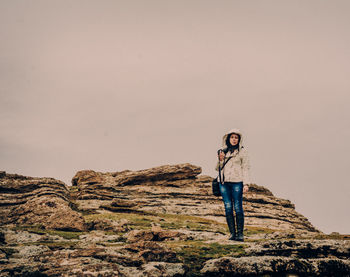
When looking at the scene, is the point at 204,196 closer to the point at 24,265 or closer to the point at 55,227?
the point at 55,227

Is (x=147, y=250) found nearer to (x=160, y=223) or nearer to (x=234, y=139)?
(x=234, y=139)

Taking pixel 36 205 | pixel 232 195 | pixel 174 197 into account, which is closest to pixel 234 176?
pixel 232 195

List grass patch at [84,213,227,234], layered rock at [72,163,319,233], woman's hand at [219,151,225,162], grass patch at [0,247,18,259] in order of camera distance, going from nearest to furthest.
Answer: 1. grass patch at [0,247,18,259]
2. woman's hand at [219,151,225,162]
3. grass patch at [84,213,227,234]
4. layered rock at [72,163,319,233]

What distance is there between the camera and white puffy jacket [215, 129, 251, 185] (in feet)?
48.7

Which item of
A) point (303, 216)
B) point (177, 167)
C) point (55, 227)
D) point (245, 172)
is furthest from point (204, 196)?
point (245, 172)

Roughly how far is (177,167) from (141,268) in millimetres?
58095

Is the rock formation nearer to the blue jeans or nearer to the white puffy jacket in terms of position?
the blue jeans

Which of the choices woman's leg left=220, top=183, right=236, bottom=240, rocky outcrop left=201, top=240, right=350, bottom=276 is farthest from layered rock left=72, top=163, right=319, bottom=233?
rocky outcrop left=201, top=240, right=350, bottom=276

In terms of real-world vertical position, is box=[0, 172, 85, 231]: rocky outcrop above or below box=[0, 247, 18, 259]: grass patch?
above

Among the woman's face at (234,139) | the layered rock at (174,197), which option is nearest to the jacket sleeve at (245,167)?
the woman's face at (234,139)

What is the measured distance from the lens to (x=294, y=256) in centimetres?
1055

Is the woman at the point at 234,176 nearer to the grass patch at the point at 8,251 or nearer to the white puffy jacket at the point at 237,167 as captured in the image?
the white puffy jacket at the point at 237,167

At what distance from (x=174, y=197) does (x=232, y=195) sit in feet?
142

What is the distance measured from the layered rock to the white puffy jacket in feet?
102
